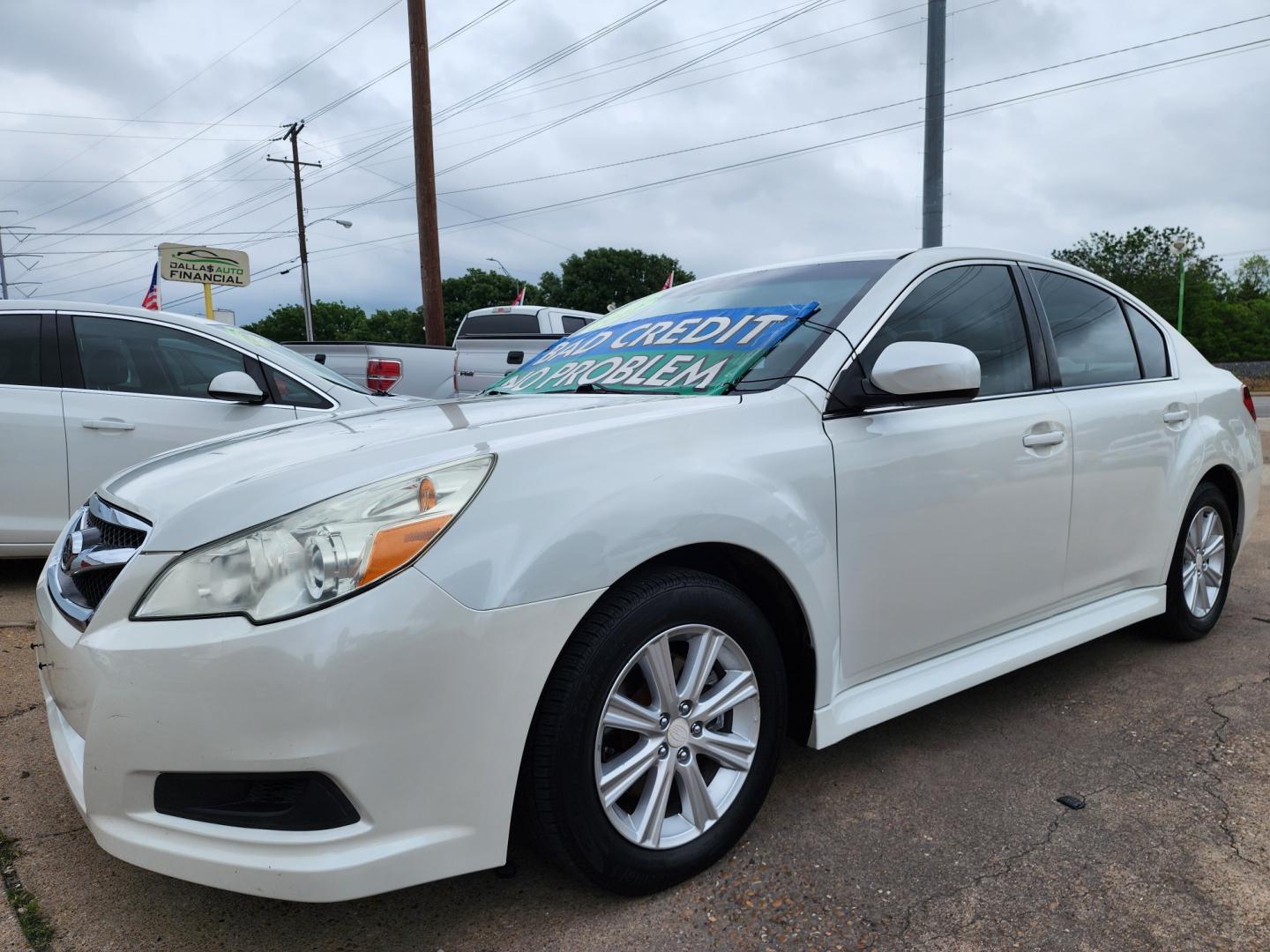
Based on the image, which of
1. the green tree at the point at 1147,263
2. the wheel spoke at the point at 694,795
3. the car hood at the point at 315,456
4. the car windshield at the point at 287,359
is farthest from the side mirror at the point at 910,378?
the green tree at the point at 1147,263

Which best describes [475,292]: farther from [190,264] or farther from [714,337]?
[714,337]

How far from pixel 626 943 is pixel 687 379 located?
1377 mm

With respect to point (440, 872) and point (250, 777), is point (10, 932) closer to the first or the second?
point (250, 777)

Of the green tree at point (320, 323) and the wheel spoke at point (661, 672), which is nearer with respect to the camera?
the wheel spoke at point (661, 672)

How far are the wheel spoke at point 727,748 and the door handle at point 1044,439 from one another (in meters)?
1.34

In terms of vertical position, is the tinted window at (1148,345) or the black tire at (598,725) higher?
the tinted window at (1148,345)

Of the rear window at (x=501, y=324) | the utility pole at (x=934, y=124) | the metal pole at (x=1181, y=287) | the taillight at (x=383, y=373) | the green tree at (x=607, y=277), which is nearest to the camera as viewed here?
the taillight at (x=383, y=373)

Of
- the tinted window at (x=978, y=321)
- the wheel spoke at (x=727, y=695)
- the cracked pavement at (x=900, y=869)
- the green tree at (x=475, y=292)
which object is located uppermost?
the green tree at (x=475, y=292)

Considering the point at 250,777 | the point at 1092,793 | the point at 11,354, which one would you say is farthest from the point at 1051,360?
the point at 11,354

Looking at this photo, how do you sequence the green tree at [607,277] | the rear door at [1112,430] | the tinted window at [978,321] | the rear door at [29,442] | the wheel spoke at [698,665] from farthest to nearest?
the green tree at [607,277]
the rear door at [29,442]
the rear door at [1112,430]
the tinted window at [978,321]
the wheel spoke at [698,665]

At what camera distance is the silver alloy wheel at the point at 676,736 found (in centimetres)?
194

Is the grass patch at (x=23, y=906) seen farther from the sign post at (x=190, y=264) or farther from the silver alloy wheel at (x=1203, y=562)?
the sign post at (x=190, y=264)

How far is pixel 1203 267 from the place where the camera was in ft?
184

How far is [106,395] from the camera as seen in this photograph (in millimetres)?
4609
